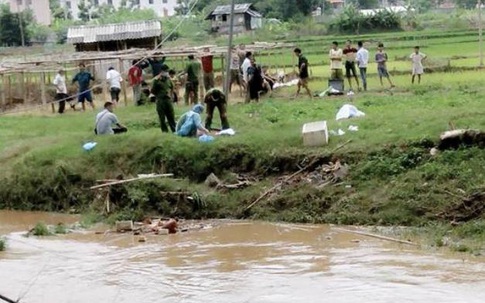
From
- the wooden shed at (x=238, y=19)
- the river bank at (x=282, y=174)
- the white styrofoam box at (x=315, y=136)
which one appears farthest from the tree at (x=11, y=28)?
the white styrofoam box at (x=315, y=136)

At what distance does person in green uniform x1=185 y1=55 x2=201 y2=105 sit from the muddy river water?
9.81 meters

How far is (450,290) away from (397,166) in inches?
191

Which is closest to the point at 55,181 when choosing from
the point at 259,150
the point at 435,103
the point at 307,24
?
the point at 259,150

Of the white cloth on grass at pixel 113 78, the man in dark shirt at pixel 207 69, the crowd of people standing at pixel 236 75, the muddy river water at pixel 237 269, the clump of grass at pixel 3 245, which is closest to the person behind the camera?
the muddy river water at pixel 237 269

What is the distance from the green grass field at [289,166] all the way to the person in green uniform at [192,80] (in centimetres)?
334

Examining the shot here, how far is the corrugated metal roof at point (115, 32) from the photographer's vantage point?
134 ft

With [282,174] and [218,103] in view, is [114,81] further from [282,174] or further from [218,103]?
[282,174]

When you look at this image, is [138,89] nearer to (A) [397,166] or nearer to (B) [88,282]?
(A) [397,166]

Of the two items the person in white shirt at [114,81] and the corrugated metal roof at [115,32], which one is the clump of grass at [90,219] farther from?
the corrugated metal roof at [115,32]

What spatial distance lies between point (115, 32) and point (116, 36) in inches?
8.3

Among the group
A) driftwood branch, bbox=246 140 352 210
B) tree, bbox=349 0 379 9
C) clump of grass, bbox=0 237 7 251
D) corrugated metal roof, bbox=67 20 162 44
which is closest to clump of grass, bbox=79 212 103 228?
clump of grass, bbox=0 237 7 251

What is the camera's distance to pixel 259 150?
16734 millimetres

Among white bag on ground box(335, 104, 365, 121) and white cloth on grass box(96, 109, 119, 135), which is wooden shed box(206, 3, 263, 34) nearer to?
white bag on ground box(335, 104, 365, 121)

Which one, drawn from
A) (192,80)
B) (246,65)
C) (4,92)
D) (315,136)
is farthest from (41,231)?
(4,92)
